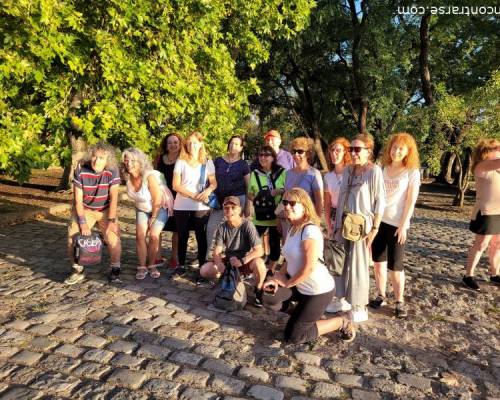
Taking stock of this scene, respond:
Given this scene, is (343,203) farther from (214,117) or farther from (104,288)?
(214,117)

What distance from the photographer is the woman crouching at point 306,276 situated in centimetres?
380

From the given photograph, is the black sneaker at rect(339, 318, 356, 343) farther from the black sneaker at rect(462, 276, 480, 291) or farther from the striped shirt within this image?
the striped shirt

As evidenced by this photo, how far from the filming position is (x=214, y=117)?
8.97 metres

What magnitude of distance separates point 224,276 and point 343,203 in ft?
5.30

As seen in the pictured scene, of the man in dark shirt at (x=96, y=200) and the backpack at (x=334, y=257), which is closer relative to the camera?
the backpack at (x=334, y=257)

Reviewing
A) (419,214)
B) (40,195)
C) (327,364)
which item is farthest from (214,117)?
(419,214)

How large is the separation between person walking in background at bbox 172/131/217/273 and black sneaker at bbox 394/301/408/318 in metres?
2.72

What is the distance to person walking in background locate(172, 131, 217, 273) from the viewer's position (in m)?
5.60

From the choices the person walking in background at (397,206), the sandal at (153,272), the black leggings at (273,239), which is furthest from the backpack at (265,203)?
the sandal at (153,272)

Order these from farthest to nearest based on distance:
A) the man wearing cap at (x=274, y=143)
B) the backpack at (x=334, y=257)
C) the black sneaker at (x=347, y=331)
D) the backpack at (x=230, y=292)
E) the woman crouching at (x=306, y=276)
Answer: the man wearing cap at (x=274, y=143) → the backpack at (x=230, y=292) → the backpack at (x=334, y=257) → the black sneaker at (x=347, y=331) → the woman crouching at (x=306, y=276)

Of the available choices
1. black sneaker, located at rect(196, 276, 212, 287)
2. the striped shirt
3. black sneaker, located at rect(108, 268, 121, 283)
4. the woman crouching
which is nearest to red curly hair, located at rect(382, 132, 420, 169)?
the woman crouching

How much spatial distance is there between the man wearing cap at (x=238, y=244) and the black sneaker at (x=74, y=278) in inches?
73.4

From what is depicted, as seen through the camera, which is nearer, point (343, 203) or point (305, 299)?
point (305, 299)

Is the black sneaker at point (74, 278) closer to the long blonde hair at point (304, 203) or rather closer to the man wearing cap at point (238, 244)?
the man wearing cap at point (238, 244)
